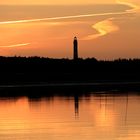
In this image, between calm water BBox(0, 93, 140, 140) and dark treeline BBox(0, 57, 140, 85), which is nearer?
calm water BBox(0, 93, 140, 140)

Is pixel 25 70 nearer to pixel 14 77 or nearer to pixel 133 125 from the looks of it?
pixel 14 77

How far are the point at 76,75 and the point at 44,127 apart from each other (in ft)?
337

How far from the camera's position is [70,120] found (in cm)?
4219

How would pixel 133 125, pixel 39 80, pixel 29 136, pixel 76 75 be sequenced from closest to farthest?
pixel 29 136 < pixel 133 125 < pixel 39 80 < pixel 76 75

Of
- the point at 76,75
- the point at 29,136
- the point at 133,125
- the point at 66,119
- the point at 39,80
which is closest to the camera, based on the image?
the point at 29,136

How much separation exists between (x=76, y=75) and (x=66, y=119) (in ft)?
322

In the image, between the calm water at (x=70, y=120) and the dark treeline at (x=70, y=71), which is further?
the dark treeline at (x=70, y=71)

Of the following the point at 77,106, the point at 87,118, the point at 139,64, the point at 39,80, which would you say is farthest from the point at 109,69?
the point at 87,118

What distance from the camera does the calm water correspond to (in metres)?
34.8

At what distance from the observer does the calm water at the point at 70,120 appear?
34.8m

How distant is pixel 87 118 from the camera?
142ft

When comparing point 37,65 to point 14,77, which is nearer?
point 14,77

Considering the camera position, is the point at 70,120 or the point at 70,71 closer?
the point at 70,120

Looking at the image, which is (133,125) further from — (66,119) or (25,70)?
(25,70)
